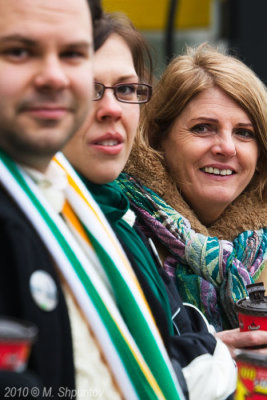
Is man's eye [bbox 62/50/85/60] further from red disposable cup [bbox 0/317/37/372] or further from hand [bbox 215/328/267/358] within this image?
hand [bbox 215/328/267/358]

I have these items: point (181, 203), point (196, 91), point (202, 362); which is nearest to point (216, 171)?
point (181, 203)

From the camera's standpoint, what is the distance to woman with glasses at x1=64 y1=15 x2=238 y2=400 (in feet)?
7.53

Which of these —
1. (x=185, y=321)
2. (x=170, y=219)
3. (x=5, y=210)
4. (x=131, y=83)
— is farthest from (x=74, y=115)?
(x=170, y=219)

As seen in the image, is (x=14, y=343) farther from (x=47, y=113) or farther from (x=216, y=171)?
(x=216, y=171)

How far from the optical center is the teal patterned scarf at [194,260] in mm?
3189

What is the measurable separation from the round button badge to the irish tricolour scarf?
81 mm

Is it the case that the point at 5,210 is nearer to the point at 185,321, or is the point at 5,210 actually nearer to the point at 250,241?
the point at 185,321

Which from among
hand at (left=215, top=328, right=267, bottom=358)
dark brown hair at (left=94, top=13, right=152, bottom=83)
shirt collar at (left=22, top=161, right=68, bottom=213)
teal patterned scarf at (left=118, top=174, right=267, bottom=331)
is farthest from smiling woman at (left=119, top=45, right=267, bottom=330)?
shirt collar at (left=22, top=161, right=68, bottom=213)

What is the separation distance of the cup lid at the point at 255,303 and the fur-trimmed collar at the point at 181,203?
2.47 feet

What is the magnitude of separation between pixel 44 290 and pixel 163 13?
8.18 meters

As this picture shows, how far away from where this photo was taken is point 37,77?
1608 millimetres

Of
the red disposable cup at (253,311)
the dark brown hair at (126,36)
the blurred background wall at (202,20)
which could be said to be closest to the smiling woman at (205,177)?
the dark brown hair at (126,36)

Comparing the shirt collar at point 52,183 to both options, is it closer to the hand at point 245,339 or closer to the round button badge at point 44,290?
the round button badge at point 44,290

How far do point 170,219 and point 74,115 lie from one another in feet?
5.10
